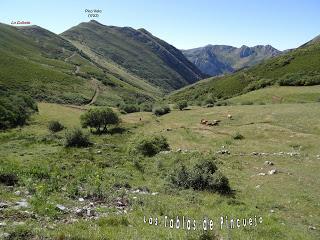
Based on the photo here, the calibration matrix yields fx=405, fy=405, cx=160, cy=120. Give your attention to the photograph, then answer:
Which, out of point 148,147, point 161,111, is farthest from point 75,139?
point 161,111

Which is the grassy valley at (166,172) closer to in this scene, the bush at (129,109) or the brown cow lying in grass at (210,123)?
the brown cow lying in grass at (210,123)

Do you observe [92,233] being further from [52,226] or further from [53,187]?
[53,187]

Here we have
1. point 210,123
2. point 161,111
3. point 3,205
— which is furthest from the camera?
point 161,111

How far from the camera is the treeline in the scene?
7356 centimetres

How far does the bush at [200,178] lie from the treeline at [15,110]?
5239 centimetres

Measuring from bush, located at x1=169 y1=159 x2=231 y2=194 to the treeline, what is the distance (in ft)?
172

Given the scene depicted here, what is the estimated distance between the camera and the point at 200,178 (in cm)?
2523

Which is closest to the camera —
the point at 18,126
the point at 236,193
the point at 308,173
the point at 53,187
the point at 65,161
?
the point at 53,187

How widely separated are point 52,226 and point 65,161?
24878 mm

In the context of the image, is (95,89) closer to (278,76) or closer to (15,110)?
(278,76)

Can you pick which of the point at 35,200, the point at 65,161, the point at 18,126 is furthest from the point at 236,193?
the point at 18,126

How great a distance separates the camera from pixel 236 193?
2428cm

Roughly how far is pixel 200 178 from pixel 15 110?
6333 cm

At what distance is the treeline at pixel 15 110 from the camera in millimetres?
73562
